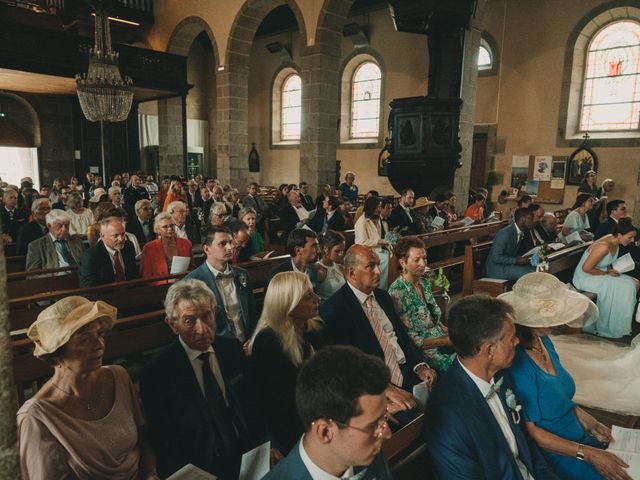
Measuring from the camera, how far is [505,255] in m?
6.00

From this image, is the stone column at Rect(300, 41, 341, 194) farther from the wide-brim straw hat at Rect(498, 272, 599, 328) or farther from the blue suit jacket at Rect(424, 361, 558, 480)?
the blue suit jacket at Rect(424, 361, 558, 480)

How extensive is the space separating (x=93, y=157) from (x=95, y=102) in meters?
8.17

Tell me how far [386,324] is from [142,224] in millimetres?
4505

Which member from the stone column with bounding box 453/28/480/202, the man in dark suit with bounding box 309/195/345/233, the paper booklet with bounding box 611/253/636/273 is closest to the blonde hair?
the paper booklet with bounding box 611/253/636/273

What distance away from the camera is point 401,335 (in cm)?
327

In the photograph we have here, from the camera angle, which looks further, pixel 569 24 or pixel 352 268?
pixel 569 24

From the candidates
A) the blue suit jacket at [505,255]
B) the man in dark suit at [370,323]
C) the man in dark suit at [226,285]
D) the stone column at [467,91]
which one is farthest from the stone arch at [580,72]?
the man in dark suit at [226,285]

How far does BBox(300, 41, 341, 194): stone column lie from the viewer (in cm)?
1067

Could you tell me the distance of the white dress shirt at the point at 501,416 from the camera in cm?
204

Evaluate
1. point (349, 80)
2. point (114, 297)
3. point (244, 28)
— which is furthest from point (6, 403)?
point (349, 80)

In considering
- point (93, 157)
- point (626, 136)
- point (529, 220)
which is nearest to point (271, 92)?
point (93, 157)

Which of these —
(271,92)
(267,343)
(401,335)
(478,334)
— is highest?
(271,92)

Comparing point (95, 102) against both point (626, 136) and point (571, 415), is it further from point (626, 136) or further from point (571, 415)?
point (626, 136)

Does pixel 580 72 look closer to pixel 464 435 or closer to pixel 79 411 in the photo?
pixel 464 435
